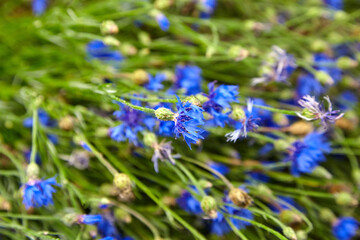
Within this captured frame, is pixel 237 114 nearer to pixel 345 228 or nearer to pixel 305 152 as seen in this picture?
pixel 305 152

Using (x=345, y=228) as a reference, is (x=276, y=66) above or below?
above

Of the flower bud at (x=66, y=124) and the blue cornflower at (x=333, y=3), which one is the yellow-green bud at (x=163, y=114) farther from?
the blue cornflower at (x=333, y=3)

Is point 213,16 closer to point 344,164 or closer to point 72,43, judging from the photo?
point 72,43

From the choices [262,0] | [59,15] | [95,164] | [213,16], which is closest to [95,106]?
[95,164]

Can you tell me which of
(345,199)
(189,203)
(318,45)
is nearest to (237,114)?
(189,203)

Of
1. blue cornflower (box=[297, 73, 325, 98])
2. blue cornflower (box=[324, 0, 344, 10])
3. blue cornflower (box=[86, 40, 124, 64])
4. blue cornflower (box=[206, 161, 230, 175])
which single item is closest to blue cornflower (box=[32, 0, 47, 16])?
blue cornflower (box=[86, 40, 124, 64])

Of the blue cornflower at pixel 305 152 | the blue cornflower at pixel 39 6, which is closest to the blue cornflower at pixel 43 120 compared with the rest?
the blue cornflower at pixel 39 6

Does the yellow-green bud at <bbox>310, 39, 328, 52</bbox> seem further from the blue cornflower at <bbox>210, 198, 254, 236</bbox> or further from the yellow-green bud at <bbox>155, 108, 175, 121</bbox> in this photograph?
the yellow-green bud at <bbox>155, 108, 175, 121</bbox>
